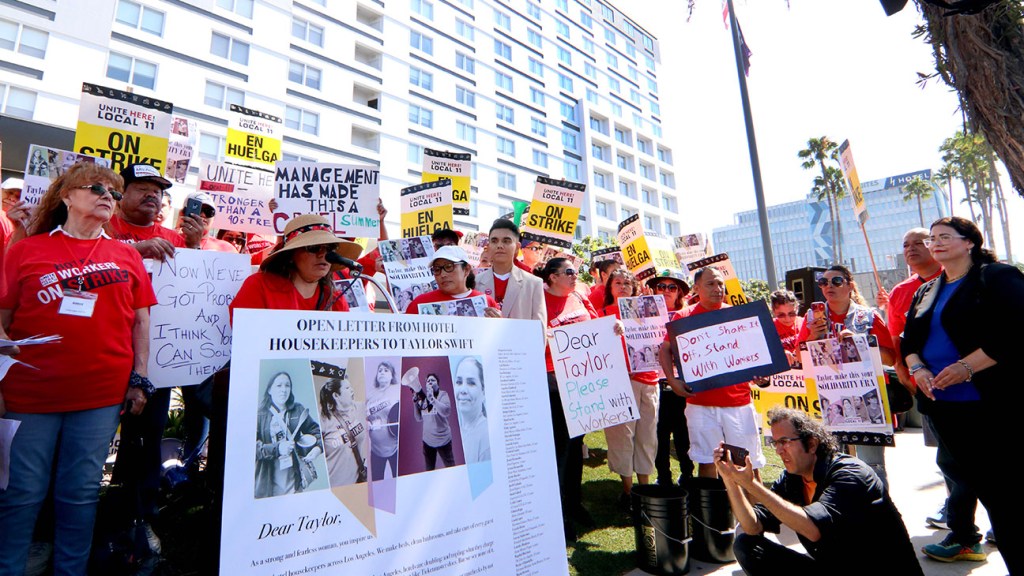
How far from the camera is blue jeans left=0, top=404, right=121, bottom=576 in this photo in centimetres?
230

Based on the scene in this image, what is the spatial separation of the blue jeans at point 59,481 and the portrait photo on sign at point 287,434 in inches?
64.6

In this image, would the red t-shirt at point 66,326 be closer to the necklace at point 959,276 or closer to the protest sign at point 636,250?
the necklace at point 959,276

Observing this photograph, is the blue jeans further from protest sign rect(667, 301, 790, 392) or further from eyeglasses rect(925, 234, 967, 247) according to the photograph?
eyeglasses rect(925, 234, 967, 247)

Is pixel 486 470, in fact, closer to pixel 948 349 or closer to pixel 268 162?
pixel 948 349

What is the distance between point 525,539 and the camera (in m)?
2.12

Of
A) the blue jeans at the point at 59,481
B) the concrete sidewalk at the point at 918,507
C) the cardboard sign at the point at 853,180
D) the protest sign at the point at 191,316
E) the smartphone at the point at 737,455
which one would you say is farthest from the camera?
the cardboard sign at the point at 853,180

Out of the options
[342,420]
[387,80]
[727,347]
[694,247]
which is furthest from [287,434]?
[387,80]

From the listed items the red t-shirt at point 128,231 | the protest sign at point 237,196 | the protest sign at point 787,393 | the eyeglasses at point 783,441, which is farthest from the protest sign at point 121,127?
the protest sign at point 787,393

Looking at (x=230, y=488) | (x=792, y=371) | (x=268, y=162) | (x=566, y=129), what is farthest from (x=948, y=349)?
(x=566, y=129)

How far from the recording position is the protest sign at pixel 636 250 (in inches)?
286

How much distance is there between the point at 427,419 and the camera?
1928 millimetres

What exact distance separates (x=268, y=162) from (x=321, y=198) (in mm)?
1886

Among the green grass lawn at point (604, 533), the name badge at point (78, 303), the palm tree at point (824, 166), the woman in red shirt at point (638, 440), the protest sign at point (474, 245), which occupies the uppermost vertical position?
the palm tree at point (824, 166)

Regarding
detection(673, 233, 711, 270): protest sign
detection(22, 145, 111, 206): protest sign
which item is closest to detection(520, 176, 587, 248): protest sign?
detection(673, 233, 711, 270): protest sign
